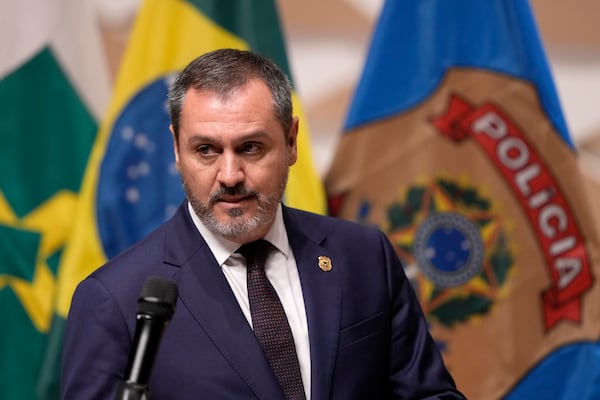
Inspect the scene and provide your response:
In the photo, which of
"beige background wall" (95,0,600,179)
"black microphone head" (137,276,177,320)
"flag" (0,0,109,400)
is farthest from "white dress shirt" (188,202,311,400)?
"beige background wall" (95,0,600,179)

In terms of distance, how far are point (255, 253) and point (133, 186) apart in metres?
1.58

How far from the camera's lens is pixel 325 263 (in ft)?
6.07

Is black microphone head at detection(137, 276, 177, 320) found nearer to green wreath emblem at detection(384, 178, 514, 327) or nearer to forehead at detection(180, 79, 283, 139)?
forehead at detection(180, 79, 283, 139)

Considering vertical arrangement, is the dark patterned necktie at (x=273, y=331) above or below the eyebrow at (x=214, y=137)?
below

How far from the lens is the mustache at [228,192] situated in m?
1.67

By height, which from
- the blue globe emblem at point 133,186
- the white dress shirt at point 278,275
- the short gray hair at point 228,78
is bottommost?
the white dress shirt at point 278,275

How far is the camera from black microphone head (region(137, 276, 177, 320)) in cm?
128

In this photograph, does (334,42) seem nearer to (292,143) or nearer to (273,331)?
(292,143)

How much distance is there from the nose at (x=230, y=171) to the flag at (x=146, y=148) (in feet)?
5.20

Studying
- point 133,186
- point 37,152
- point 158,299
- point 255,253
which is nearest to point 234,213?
point 255,253

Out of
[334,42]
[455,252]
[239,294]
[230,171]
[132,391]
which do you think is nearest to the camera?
[132,391]

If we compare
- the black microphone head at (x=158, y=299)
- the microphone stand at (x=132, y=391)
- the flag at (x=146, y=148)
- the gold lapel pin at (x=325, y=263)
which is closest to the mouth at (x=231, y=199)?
the gold lapel pin at (x=325, y=263)

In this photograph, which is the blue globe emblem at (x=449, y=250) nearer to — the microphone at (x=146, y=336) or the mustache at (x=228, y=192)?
the mustache at (x=228, y=192)

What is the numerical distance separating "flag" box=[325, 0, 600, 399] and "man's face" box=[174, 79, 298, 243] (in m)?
1.61
